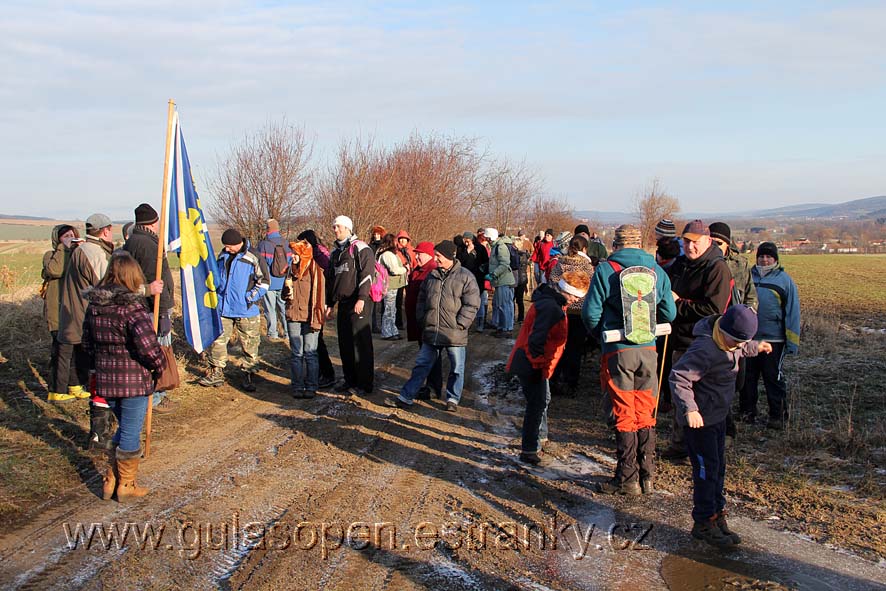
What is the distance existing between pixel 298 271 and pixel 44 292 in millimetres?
2941

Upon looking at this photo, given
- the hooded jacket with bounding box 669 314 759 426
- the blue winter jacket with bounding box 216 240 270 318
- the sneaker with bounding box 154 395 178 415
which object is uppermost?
the blue winter jacket with bounding box 216 240 270 318

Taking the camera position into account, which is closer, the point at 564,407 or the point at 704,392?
the point at 704,392

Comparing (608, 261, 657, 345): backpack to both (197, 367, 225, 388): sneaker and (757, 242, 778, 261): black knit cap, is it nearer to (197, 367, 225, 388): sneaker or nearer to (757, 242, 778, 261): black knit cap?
(757, 242, 778, 261): black knit cap

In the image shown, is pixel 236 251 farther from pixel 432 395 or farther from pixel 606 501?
pixel 606 501

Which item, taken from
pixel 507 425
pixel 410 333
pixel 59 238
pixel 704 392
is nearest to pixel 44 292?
pixel 59 238

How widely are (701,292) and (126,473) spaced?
5040 millimetres

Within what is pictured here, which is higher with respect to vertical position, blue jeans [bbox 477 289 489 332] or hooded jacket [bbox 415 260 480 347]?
hooded jacket [bbox 415 260 480 347]

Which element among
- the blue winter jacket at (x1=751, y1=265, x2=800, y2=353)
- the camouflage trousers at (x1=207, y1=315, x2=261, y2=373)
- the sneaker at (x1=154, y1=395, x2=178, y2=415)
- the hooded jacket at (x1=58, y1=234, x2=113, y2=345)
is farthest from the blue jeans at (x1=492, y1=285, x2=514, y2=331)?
the hooded jacket at (x1=58, y1=234, x2=113, y2=345)

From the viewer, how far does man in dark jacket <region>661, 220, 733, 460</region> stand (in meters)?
5.75

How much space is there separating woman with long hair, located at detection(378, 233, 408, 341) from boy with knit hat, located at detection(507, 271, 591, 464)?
6.34 m

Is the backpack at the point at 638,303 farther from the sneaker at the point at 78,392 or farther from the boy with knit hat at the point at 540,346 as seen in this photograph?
the sneaker at the point at 78,392

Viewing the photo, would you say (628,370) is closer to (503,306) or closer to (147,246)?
(147,246)

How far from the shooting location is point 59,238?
24.7ft

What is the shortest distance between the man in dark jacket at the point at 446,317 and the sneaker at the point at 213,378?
2.45 metres
